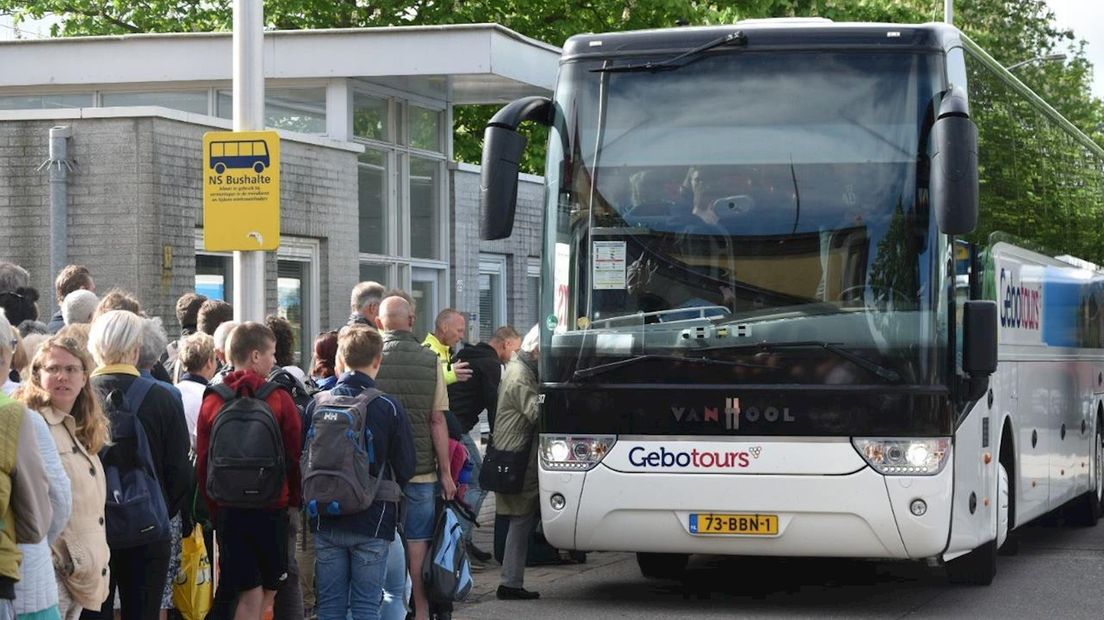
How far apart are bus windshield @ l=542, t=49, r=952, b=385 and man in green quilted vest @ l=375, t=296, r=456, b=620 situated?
3.89 feet

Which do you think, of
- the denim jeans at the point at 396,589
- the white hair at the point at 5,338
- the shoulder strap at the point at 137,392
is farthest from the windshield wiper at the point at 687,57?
the white hair at the point at 5,338

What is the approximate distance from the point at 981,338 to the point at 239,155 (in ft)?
15.3

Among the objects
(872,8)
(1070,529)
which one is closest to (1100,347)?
(1070,529)

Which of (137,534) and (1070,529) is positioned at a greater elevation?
(137,534)

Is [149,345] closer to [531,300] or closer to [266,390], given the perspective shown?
[266,390]

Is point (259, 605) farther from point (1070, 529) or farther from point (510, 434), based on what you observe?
point (1070, 529)

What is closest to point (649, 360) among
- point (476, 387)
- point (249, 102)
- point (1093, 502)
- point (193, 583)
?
point (476, 387)

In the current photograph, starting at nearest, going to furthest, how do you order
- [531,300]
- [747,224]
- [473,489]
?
[747,224]
[473,489]
[531,300]

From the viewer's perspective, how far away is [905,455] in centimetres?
1017

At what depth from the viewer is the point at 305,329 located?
18.8m

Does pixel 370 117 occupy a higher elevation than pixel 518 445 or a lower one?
higher

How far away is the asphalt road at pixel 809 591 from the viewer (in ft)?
35.6

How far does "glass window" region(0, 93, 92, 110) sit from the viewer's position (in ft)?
65.4

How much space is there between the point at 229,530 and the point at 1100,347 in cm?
1066
